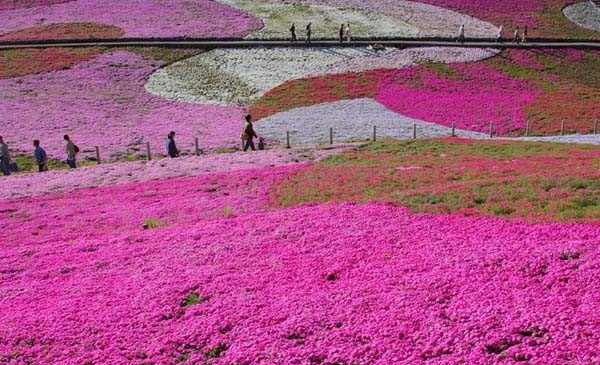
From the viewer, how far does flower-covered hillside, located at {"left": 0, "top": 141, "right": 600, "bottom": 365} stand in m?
12.4

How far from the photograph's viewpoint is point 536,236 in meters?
16.9

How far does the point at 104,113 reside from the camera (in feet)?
164

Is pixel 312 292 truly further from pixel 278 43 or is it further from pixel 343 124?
pixel 278 43

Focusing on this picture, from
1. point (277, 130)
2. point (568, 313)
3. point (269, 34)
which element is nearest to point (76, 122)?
point (277, 130)

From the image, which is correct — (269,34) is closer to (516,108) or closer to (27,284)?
(516,108)

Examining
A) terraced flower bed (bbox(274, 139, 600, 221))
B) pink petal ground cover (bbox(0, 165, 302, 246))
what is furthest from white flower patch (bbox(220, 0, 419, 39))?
pink petal ground cover (bbox(0, 165, 302, 246))

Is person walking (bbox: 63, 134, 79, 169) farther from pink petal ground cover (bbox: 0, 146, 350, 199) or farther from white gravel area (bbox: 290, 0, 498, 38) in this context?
white gravel area (bbox: 290, 0, 498, 38)

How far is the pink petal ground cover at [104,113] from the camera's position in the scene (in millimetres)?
43781

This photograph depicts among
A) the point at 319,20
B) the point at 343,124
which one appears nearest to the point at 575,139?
the point at 343,124

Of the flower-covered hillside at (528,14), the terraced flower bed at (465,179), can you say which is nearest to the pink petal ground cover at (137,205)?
the terraced flower bed at (465,179)

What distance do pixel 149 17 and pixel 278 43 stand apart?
1785 centimetres

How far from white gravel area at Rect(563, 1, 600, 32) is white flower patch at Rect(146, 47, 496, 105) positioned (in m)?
18.2

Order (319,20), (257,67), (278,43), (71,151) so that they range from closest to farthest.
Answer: (71,151)
(257,67)
(278,43)
(319,20)

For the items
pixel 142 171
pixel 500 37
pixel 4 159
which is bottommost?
pixel 142 171
